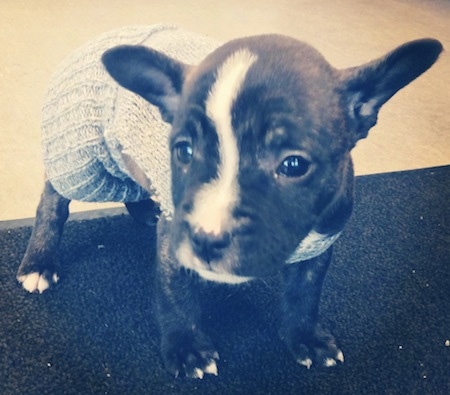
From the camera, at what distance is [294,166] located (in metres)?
0.99

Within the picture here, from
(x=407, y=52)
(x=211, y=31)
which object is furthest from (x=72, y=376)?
(x=211, y=31)

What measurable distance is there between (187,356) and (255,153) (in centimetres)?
50

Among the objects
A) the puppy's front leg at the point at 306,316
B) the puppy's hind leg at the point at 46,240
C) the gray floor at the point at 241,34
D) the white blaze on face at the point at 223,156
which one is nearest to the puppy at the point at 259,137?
the white blaze on face at the point at 223,156

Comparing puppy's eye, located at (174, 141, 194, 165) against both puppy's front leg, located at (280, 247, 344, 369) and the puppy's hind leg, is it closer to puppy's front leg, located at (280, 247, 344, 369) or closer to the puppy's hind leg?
puppy's front leg, located at (280, 247, 344, 369)

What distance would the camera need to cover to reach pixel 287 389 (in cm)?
125

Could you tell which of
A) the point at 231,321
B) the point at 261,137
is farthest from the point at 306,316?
the point at 261,137

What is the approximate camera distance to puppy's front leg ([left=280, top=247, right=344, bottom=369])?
1284mm

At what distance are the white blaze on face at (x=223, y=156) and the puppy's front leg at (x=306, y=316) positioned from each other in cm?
37

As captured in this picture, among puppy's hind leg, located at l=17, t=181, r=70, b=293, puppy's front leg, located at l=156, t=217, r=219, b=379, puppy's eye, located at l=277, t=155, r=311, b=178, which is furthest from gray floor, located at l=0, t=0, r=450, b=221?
puppy's eye, located at l=277, t=155, r=311, b=178

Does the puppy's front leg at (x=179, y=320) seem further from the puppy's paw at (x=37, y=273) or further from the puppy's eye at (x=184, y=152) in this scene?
the puppy's paw at (x=37, y=273)

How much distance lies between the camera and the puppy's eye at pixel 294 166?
0.98m

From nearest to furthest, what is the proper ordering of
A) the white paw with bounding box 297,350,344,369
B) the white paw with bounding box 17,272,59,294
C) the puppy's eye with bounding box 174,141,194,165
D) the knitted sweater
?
the puppy's eye with bounding box 174,141,194,165, the knitted sweater, the white paw with bounding box 297,350,344,369, the white paw with bounding box 17,272,59,294

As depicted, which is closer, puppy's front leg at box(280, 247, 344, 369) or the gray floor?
puppy's front leg at box(280, 247, 344, 369)

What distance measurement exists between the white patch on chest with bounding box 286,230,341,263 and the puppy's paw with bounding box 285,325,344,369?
228 mm
